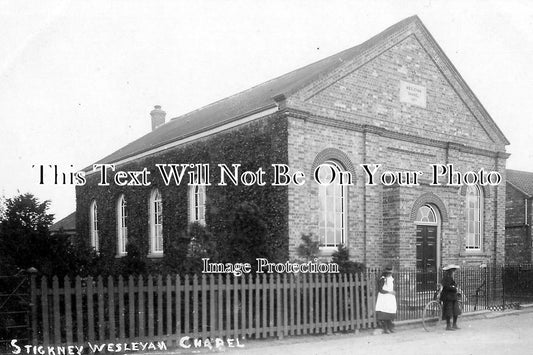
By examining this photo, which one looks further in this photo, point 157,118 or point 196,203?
point 157,118

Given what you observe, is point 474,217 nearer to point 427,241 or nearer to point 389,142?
point 427,241

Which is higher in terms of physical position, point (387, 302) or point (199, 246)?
point (199, 246)

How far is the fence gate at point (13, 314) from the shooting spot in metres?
8.57

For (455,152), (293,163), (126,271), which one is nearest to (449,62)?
(455,152)

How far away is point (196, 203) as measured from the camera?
58.7 feet

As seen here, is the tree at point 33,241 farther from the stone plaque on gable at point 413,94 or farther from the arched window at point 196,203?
the stone plaque on gable at point 413,94

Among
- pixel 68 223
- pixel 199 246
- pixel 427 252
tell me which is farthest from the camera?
pixel 68 223

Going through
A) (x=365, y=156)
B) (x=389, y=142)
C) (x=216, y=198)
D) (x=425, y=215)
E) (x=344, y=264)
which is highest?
(x=389, y=142)

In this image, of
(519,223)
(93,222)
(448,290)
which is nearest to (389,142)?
(448,290)

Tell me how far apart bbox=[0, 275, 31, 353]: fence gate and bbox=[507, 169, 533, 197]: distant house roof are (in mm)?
25683

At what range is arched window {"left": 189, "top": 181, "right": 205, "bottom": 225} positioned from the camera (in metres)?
17.5

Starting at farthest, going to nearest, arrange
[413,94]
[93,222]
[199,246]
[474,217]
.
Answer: [93,222] < [474,217] < [413,94] < [199,246]

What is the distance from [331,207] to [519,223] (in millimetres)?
17456

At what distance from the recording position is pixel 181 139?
58.7ft
